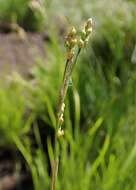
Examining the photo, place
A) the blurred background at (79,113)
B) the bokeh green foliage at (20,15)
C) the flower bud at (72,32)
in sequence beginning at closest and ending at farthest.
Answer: the flower bud at (72,32)
the blurred background at (79,113)
the bokeh green foliage at (20,15)

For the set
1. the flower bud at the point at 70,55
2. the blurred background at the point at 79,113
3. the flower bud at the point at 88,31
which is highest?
the flower bud at the point at 88,31

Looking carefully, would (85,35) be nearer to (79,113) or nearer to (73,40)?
(73,40)

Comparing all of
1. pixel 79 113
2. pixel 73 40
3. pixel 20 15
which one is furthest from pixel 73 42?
pixel 20 15

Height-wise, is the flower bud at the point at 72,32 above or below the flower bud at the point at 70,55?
above

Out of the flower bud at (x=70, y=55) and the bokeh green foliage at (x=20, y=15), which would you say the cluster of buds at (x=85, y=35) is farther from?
the bokeh green foliage at (x=20, y=15)

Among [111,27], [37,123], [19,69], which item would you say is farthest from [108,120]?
[19,69]

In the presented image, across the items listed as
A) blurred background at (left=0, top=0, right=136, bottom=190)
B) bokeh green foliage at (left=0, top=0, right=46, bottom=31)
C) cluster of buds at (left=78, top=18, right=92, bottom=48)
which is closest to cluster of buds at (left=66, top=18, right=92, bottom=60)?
cluster of buds at (left=78, top=18, right=92, bottom=48)

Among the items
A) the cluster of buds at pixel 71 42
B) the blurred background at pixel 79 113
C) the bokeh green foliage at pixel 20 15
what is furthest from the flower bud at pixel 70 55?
the bokeh green foliage at pixel 20 15

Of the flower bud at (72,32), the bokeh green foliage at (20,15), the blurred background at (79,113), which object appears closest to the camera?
the flower bud at (72,32)

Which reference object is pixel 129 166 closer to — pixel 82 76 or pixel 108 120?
pixel 108 120

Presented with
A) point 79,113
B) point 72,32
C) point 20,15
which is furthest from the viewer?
point 20,15
